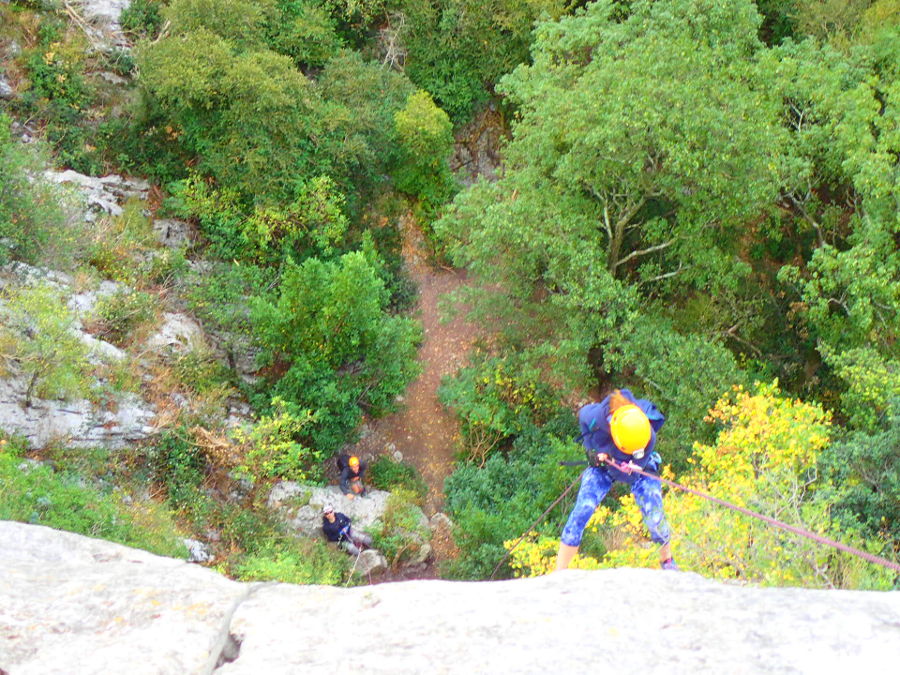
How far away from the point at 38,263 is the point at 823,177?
58.2ft

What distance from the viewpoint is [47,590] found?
5484 millimetres

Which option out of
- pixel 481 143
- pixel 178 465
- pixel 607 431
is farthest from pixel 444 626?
pixel 481 143

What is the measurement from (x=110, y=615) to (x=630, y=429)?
4.37m

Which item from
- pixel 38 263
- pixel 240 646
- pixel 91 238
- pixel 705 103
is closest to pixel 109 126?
pixel 91 238

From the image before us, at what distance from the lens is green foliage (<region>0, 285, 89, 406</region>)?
12.2m

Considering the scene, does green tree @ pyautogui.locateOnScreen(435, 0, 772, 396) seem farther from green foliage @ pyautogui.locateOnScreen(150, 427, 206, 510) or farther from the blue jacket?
the blue jacket

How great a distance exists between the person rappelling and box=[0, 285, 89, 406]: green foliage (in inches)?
359

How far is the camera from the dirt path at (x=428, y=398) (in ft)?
62.1

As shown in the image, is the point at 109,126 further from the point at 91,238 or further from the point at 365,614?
the point at 365,614

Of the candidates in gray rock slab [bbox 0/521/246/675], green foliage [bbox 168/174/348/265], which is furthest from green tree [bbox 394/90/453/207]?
gray rock slab [bbox 0/521/246/675]

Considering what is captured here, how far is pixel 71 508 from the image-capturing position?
11.1 meters

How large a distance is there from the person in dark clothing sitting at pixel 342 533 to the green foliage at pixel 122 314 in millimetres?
5371

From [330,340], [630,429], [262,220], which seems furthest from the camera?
[262,220]

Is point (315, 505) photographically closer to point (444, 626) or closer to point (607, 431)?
point (607, 431)
